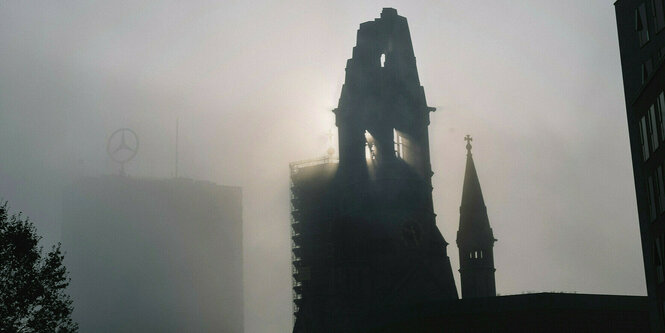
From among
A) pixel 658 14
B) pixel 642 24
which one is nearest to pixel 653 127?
pixel 658 14

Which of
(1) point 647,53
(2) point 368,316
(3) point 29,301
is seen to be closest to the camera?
(3) point 29,301

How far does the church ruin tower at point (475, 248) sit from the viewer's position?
94.2m

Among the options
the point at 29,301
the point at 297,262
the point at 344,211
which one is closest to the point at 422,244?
the point at 344,211

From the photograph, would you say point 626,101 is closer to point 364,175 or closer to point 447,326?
point 447,326

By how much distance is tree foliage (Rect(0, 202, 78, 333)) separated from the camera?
51.6 metres

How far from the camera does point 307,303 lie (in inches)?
3782

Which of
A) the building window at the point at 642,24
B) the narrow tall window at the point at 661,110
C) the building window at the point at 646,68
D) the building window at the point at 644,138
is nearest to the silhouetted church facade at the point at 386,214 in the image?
the building window at the point at 646,68

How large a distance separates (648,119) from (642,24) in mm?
9728

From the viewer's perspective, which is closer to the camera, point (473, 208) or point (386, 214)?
point (386, 214)

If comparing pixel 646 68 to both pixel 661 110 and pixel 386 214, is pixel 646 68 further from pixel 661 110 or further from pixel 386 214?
pixel 386 214

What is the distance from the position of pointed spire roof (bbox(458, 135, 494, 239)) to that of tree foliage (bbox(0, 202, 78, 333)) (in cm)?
4684

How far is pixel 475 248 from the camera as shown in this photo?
94.4 meters

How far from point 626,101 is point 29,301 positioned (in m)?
35.8

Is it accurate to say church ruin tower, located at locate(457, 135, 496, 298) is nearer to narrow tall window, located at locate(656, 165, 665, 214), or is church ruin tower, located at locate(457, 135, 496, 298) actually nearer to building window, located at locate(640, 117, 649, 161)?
building window, located at locate(640, 117, 649, 161)
